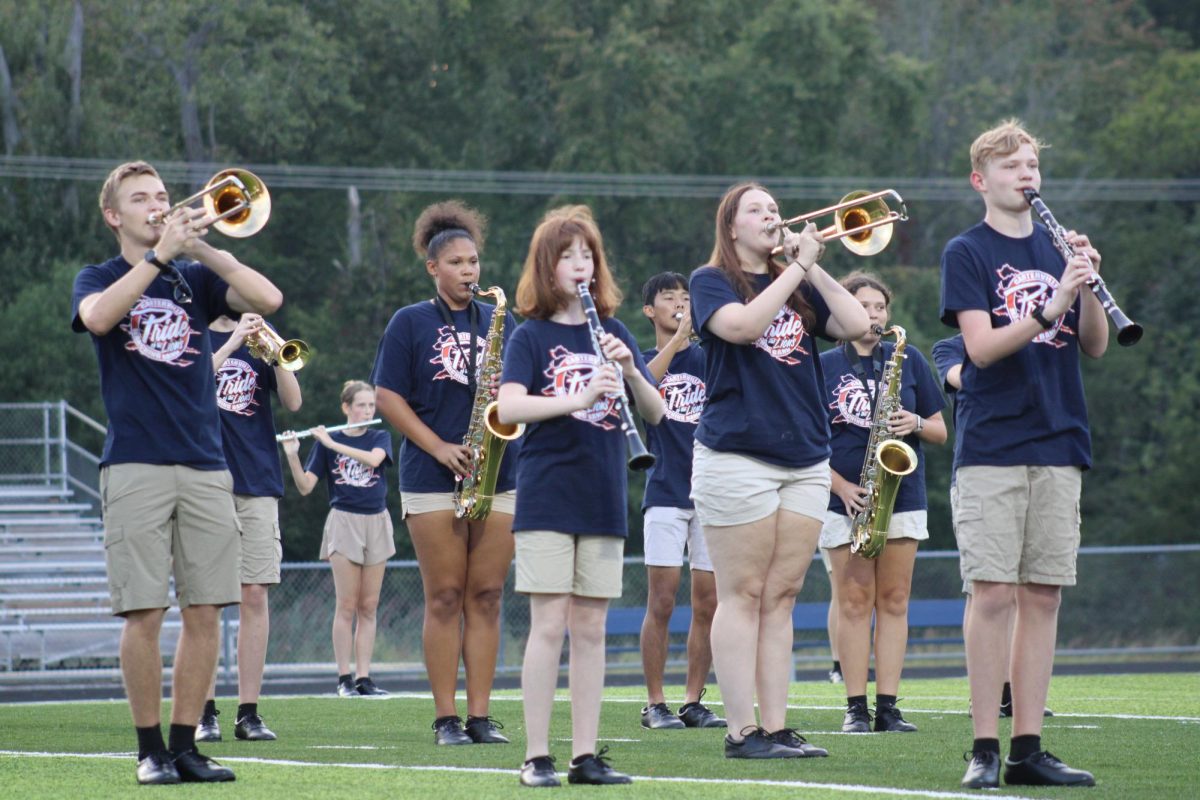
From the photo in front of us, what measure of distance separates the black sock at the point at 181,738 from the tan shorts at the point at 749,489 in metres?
2.17

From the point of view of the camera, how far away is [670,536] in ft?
33.6

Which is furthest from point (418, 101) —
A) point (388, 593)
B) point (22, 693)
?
point (22, 693)

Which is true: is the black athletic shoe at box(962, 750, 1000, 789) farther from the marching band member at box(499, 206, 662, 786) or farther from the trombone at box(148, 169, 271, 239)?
the trombone at box(148, 169, 271, 239)

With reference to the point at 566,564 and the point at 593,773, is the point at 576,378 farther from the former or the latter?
the point at 593,773

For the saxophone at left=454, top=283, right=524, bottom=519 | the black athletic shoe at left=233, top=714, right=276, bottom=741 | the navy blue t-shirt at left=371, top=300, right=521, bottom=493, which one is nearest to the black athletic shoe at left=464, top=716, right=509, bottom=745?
the saxophone at left=454, top=283, right=524, bottom=519

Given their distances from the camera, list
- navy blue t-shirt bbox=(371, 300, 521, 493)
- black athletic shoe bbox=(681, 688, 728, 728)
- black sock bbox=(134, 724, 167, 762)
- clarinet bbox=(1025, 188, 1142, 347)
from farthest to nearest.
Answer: black athletic shoe bbox=(681, 688, 728, 728), navy blue t-shirt bbox=(371, 300, 521, 493), black sock bbox=(134, 724, 167, 762), clarinet bbox=(1025, 188, 1142, 347)

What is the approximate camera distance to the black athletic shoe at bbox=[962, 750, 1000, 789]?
6441 mm

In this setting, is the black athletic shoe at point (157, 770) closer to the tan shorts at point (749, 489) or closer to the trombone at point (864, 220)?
the tan shorts at point (749, 489)

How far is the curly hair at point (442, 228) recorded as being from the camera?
920 centimetres

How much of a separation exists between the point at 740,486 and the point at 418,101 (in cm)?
3133

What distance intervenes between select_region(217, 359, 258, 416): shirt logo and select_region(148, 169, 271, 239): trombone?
2.84m

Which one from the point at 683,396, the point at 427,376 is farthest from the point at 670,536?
the point at 427,376

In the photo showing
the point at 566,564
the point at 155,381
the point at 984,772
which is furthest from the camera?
the point at 155,381

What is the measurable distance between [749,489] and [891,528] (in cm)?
255
